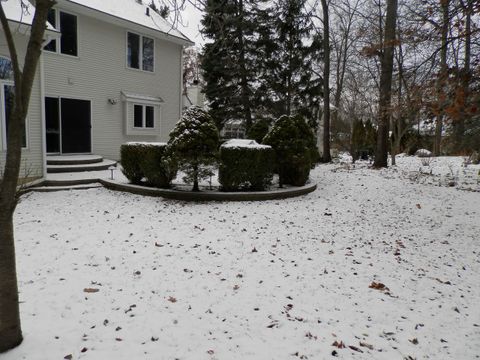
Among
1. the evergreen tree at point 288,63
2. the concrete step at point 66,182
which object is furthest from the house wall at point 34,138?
the evergreen tree at point 288,63

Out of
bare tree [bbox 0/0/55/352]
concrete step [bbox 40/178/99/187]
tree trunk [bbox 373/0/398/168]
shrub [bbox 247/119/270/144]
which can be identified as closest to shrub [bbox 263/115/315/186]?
shrub [bbox 247/119/270/144]

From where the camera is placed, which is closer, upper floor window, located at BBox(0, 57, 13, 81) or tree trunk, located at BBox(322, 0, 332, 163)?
upper floor window, located at BBox(0, 57, 13, 81)

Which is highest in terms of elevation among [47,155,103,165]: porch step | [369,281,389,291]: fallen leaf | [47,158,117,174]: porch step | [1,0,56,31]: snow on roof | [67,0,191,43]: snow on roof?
[67,0,191,43]: snow on roof

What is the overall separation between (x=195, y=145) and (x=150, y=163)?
1.27 m

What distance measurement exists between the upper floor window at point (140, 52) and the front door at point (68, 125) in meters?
2.82

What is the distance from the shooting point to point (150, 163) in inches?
311

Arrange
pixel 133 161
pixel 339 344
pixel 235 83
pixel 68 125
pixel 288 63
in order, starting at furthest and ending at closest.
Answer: pixel 288 63, pixel 235 83, pixel 68 125, pixel 133 161, pixel 339 344

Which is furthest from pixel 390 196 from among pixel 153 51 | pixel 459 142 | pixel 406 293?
pixel 153 51

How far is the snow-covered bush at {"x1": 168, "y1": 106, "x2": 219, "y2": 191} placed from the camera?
24.0ft

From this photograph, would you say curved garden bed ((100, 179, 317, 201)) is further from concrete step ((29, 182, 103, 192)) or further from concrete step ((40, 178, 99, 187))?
concrete step ((40, 178, 99, 187))

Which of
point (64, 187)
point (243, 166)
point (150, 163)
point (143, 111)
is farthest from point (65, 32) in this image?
point (243, 166)

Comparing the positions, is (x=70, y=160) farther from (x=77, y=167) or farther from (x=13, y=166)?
(x=13, y=166)

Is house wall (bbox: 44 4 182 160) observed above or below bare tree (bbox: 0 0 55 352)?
Answer: above

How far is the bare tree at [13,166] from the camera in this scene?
90.3 inches
